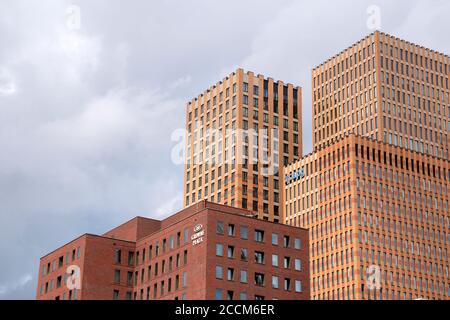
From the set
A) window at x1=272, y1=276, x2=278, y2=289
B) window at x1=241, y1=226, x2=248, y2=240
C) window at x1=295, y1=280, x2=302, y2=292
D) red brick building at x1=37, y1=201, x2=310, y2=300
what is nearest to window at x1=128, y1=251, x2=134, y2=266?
red brick building at x1=37, y1=201, x2=310, y2=300

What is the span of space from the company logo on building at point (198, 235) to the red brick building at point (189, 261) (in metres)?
0.12

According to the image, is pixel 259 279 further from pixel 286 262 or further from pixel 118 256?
pixel 118 256

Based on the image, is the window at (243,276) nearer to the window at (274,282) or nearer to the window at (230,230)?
the window at (274,282)

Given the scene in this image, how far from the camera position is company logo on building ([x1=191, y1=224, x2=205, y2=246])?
150m

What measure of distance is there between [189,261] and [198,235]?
495cm

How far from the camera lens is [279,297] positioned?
154m

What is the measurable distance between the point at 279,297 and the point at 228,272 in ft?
37.4

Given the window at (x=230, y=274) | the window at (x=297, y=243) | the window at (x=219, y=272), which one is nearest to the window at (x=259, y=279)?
the window at (x=230, y=274)

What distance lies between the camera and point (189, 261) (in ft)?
→ 497

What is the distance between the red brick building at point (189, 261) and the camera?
149 m

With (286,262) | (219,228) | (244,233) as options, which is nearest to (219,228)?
(219,228)
